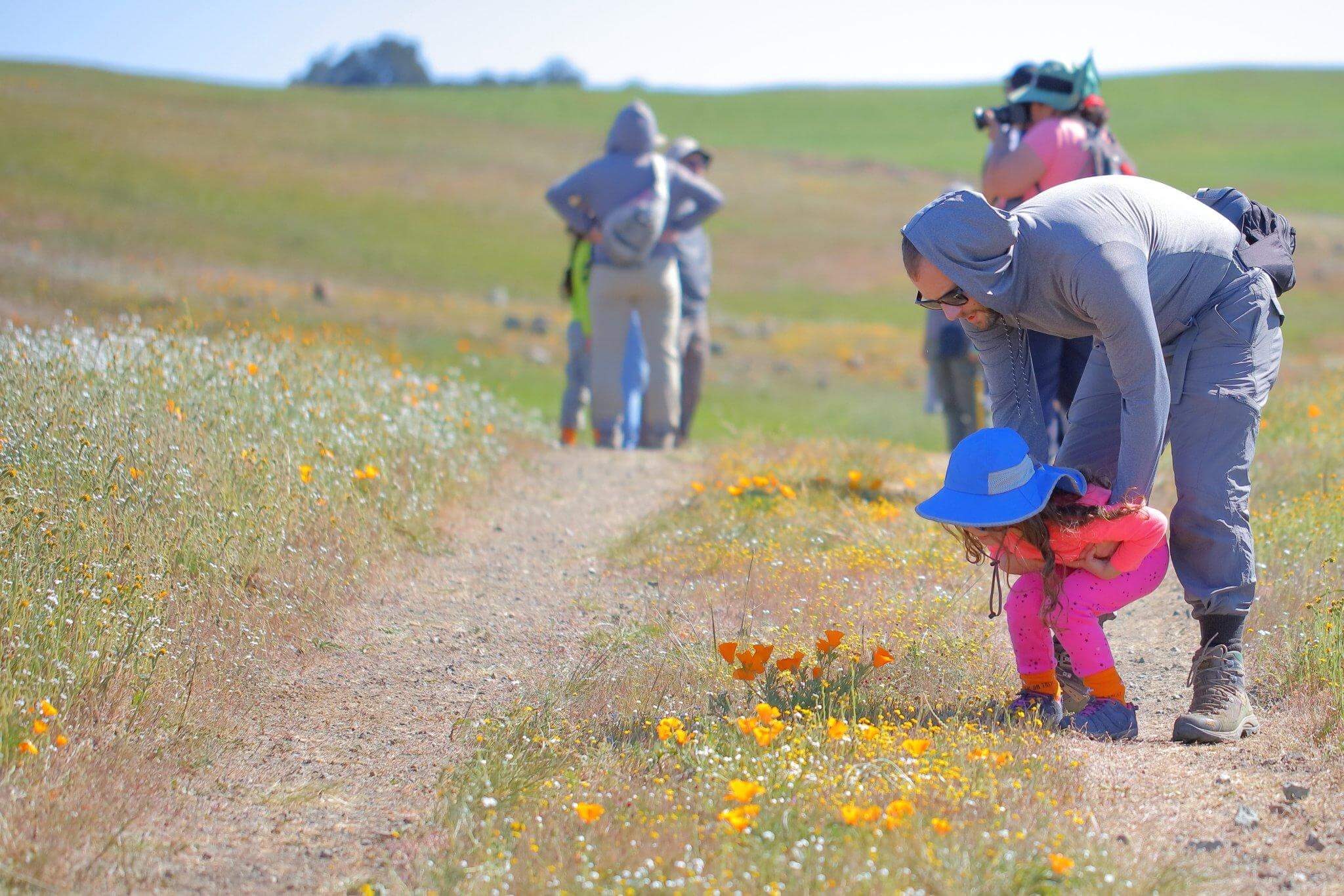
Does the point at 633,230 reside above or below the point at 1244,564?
above

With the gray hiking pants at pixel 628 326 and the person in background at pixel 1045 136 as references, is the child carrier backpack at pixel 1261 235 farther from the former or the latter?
the gray hiking pants at pixel 628 326

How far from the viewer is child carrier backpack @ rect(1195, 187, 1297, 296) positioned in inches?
157

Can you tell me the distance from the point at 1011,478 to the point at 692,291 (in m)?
7.00

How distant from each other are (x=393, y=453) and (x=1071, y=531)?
3955 mm

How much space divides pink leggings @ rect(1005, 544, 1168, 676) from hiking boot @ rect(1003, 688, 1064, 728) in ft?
0.25

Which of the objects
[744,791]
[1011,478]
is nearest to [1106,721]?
[1011,478]

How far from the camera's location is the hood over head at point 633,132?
897 centimetres

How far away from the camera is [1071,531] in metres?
3.66

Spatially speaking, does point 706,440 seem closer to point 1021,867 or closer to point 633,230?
point 633,230

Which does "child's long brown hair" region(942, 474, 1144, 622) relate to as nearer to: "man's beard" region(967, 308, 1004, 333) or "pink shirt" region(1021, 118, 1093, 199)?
"man's beard" region(967, 308, 1004, 333)

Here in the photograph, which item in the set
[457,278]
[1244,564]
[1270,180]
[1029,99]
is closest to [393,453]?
[1029,99]

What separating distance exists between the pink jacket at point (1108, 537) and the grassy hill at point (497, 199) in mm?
5220

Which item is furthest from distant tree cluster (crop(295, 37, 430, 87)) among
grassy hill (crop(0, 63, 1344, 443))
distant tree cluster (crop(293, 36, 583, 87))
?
grassy hill (crop(0, 63, 1344, 443))

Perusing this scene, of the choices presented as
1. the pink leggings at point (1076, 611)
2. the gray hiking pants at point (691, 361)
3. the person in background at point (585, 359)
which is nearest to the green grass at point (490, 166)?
the gray hiking pants at point (691, 361)
